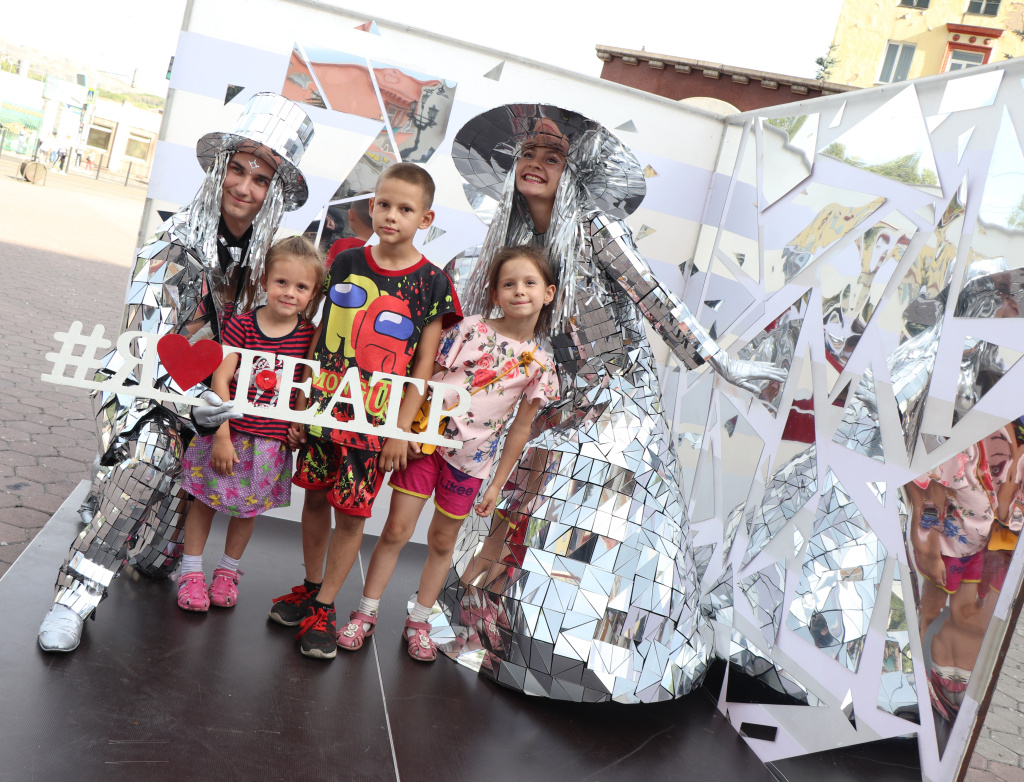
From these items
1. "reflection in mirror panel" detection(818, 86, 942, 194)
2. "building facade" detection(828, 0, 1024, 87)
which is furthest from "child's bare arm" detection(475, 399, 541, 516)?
"building facade" detection(828, 0, 1024, 87)

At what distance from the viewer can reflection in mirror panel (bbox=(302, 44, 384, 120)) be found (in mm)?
3156

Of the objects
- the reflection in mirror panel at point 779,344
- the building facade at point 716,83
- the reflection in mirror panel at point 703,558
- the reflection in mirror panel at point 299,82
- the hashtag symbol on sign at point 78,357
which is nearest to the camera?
the hashtag symbol on sign at point 78,357

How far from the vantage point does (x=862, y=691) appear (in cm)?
209

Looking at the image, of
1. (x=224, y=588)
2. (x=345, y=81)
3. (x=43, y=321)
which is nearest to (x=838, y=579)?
(x=224, y=588)

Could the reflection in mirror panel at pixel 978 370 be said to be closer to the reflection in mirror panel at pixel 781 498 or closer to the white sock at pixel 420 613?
the reflection in mirror panel at pixel 781 498

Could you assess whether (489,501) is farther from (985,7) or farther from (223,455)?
(985,7)

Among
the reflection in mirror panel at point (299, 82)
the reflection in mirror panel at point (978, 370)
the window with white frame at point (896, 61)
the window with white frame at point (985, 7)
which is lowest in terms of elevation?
the reflection in mirror panel at point (978, 370)

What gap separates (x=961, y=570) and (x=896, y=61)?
2445 centimetres

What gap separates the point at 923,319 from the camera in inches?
82.0

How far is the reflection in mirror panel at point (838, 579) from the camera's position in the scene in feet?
6.98

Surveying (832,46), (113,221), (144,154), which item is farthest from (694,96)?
(144,154)

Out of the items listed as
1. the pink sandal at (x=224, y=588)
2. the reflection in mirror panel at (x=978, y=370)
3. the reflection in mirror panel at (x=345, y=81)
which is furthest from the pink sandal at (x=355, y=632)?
the reflection in mirror panel at (x=345, y=81)

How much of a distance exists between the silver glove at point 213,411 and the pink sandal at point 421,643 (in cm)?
94

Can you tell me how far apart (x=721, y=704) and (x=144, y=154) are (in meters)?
33.6
